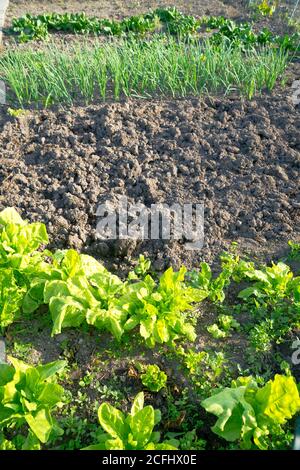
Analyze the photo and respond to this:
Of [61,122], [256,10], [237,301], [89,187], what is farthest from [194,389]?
[256,10]

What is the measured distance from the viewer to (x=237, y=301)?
3.63m

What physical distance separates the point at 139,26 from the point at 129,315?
442 centimetres

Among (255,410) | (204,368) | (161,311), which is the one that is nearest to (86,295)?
(161,311)

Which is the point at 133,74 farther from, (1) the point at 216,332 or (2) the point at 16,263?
(1) the point at 216,332

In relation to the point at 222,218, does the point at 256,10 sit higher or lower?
higher

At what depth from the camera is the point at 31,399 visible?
277 cm

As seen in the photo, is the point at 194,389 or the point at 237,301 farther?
the point at 237,301

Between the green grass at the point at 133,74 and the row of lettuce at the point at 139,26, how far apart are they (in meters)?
1.17

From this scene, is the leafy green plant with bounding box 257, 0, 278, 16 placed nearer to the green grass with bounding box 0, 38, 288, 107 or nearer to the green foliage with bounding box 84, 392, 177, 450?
the green grass with bounding box 0, 38, 288, 107

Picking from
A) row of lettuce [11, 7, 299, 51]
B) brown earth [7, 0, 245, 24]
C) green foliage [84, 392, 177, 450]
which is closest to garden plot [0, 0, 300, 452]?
green foliage [84, 392, 177, 450]

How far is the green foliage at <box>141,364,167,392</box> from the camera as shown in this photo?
9.92 ft

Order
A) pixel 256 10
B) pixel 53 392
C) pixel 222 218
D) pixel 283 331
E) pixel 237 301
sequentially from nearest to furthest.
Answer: pixel 53 392
pixel 283 331
pixel 237 301
pixel 222 218
pixel 256 10
